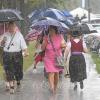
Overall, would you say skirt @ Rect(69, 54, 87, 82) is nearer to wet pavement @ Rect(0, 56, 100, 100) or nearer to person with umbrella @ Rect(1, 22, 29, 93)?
wet pavement @ Rect(0, 56, 100, 100)

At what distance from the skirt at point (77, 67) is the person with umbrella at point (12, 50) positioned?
1343mm

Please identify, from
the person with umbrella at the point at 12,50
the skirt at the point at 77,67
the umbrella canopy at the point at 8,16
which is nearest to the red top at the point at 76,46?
the skirt at the point at 77,67

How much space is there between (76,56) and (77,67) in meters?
0.29

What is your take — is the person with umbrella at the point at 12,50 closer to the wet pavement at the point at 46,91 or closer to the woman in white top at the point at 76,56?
the wet pavement at the point at 46,91

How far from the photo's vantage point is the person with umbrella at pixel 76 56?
14.5m

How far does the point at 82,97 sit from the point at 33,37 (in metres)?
4.19

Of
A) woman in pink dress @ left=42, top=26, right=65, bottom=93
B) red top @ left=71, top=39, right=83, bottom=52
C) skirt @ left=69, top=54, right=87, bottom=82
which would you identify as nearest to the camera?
woman in pink dress @ left=42, top=26, right=65, bottom=93

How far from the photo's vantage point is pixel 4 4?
3009 cm

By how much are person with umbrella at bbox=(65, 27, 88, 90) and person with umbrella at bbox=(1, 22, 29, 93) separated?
1236mm

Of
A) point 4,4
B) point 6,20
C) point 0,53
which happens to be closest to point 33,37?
point 0,53

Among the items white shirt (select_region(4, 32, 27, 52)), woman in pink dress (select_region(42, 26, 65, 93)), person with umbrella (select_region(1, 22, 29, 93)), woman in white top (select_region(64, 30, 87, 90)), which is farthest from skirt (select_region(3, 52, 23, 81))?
woman in white top (select_region(64, 30, 87, 90))

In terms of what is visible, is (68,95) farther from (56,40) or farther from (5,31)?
(5,31)

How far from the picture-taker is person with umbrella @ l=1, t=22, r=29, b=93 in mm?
13977

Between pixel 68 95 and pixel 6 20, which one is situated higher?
pixel 6 20
